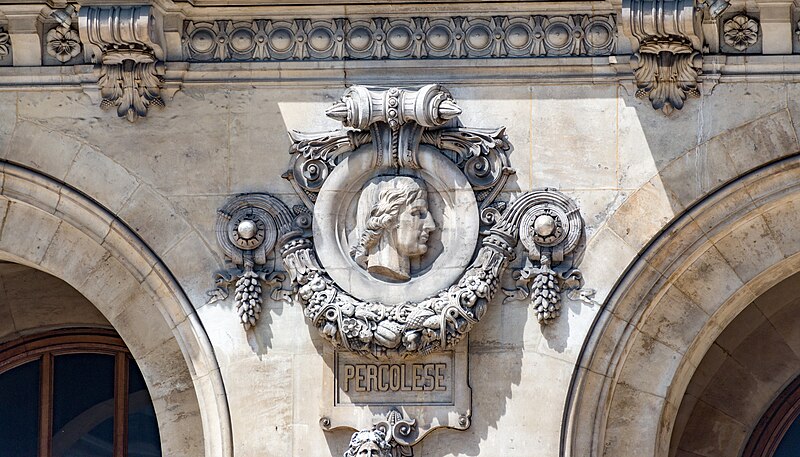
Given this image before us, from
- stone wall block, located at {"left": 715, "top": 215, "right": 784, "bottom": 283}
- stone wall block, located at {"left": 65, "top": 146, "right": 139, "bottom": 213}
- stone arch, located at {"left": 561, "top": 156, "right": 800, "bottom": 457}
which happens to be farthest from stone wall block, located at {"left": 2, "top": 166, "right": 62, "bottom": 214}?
stone wall block, located at {"left": 715, "top": 215, "right": 784, "bottom": 283}

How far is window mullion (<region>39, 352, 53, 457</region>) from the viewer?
48.3 ft

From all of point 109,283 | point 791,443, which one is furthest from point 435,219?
point 791,443

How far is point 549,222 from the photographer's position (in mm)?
13203

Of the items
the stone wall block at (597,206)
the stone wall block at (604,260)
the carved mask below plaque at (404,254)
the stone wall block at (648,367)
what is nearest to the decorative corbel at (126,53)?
the carved mask below plaque at (404,254)

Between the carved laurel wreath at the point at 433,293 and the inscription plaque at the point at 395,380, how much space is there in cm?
13

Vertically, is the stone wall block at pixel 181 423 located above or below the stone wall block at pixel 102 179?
below

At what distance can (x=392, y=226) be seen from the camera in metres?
13.3

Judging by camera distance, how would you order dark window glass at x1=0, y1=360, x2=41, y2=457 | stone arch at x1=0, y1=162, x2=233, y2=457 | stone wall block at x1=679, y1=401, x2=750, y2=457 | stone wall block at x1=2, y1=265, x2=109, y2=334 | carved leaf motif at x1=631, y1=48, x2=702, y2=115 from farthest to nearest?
stone wall block at x1=2, y1=265, x2=109, y2=334 < dark window glass at x1=0, y1=360, x2=41, y2=457 < stone wall block at x1=679, y1=401, x2=750, y2=457 < stone arch at x1=0, y1=162, x2=233, y2=457 < carved leaf motif at x1=631, y1=48, x2=702, y2=115

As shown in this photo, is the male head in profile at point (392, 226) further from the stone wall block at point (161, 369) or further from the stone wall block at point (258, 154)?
the stone wall block at point (161, 369)

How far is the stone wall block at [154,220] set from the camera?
13.6 metres

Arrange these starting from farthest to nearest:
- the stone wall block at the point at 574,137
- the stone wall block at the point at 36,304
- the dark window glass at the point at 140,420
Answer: the stone wall block at the point at 36,304
the dark window glass at the point at 140,420
the stone wall block at the point at 574,137

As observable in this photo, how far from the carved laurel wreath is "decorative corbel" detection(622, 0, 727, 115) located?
36.8 inches

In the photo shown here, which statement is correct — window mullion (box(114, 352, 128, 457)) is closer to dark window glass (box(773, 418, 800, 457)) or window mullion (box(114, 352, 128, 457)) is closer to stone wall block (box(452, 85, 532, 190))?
stone wall block (box(452, 85, 532, 190))

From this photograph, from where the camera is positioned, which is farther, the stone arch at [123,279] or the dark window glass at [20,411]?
the dark window glass at [20,411]
